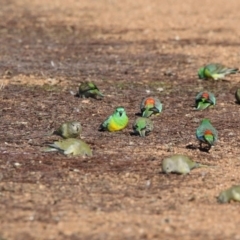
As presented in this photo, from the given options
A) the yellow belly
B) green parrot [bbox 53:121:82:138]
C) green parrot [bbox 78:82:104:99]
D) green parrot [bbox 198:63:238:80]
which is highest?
green parrot [bbox 198:63:238:80]

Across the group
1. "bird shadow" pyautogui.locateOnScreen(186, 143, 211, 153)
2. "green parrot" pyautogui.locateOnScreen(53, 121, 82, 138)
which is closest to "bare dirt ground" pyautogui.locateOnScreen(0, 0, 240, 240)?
"bird shadow" pyautogui.locateOnScreen(186, 143, 211, 153)

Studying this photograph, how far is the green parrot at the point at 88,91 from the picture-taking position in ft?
35.5

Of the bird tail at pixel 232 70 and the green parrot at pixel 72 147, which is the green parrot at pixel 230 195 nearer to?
the green parrot at pixel 72 147

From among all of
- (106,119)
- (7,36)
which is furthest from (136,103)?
(7,36)

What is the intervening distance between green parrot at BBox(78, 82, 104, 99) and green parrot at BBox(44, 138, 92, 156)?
2669 millimetres

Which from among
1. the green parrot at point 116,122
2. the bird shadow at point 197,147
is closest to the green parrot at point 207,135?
the bird shadow at point 197,147

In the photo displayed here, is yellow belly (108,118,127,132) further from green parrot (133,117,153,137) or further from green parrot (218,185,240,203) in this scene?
green parrot (218,185,240,203)

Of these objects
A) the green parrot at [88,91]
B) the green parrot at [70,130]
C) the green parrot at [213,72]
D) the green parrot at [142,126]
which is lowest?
the green parrot at [70,130]

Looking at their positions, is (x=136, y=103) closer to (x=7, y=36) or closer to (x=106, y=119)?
(x=106, y=119)

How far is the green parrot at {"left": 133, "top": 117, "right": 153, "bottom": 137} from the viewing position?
357 inches

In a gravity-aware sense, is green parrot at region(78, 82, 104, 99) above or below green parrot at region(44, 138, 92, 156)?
above

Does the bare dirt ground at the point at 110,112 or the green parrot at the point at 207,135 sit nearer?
the bare dirt ground at the point at 110,112

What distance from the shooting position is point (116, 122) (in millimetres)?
9258

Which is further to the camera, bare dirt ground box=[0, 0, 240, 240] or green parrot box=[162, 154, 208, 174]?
green parrot box=[162, 154, 208, 174]
